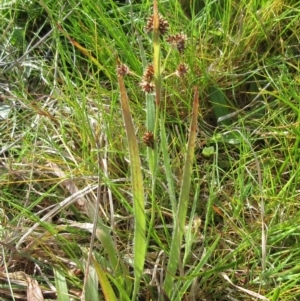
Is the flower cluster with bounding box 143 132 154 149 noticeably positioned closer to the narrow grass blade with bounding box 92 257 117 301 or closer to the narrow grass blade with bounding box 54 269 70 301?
the narrow grass blade with bounding box 92 257 117 301

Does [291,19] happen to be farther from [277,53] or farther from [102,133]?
[102,133]

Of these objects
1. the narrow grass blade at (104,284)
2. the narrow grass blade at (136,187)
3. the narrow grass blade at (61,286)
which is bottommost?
the narrow grass blade at (61,286)

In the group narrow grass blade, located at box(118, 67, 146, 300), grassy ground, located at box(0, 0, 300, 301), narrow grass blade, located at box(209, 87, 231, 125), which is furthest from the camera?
narrow grass blade, located at box(209, 87, 231, 125)

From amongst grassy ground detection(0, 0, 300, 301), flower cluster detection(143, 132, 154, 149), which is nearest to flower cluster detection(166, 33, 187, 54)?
grassy ground detection(0, 0, 300, 301)

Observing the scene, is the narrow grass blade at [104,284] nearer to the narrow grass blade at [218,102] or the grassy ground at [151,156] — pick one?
the grassy ground at [151,156]

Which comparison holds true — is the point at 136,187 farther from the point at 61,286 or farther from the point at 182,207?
the point at 61,286

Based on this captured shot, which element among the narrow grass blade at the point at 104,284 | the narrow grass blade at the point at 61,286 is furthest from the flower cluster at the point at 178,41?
the narrow grass blade at the point at 61,286

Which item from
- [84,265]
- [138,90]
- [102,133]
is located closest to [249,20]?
[138,90]
